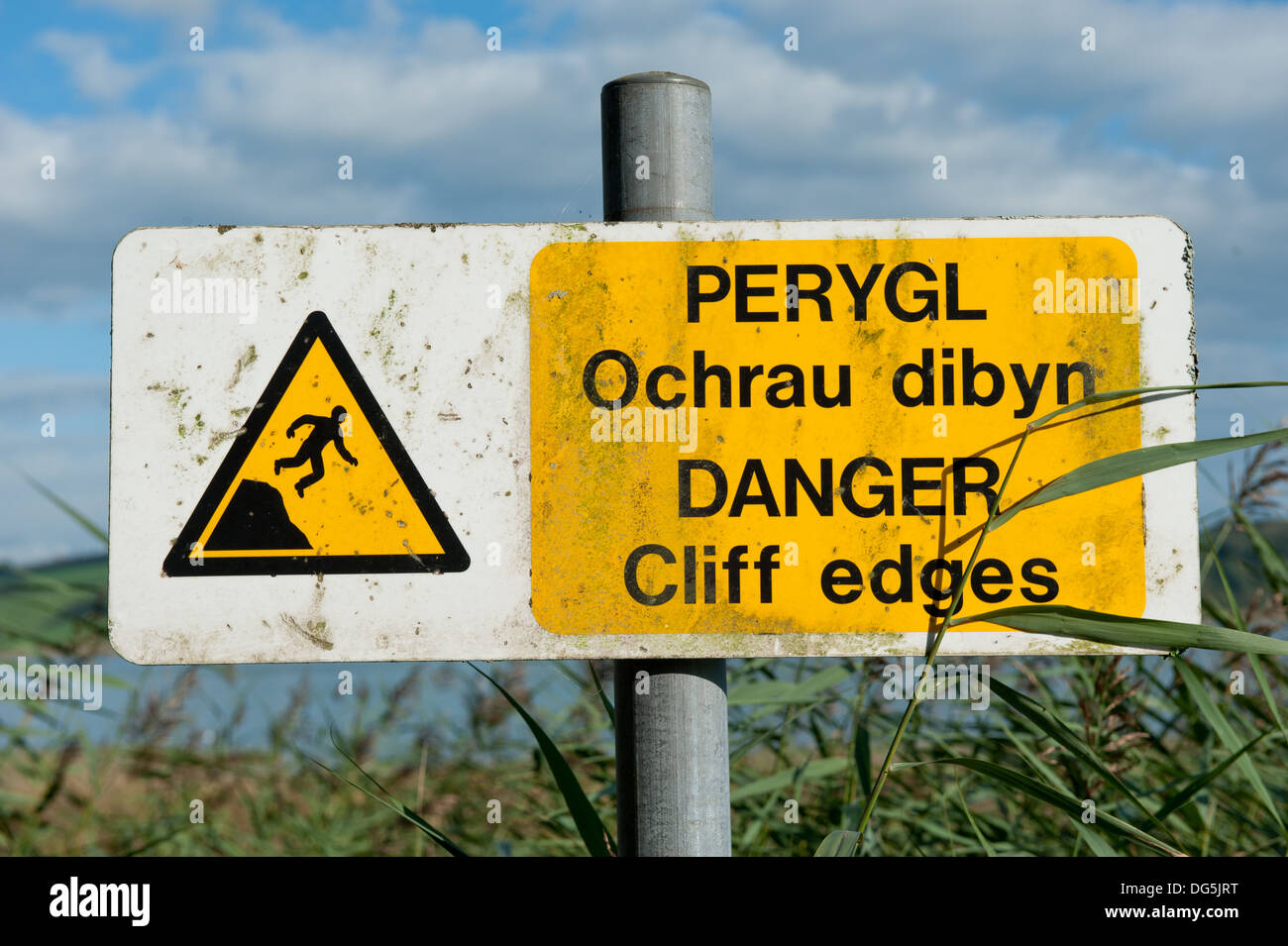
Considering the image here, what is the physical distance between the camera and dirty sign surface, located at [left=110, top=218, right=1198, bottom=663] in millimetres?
1102

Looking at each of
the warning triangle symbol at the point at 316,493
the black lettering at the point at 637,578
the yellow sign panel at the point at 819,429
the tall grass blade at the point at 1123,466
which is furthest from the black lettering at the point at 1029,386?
the warning triangle symbol at the point at 316,493

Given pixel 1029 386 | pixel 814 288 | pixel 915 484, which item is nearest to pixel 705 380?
pixel 814 288

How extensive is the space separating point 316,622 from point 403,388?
285mm

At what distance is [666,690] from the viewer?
1091mm

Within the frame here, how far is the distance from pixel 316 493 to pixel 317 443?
0.19 ft

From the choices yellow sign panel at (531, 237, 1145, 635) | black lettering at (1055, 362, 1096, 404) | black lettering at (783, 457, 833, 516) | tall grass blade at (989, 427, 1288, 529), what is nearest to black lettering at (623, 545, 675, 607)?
yellow sign panel at (531, 237, 1145, 635)

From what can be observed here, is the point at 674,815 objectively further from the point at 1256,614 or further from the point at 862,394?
the point at 1256,614

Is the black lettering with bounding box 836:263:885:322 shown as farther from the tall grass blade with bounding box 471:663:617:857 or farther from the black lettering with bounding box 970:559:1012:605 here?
the tall grass blade with bounding box 471:663:617:857

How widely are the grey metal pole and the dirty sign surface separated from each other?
37 mm

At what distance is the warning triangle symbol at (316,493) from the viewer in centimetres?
112

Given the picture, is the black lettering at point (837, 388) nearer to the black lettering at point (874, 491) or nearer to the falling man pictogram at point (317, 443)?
the black lettering at point (874, 491)

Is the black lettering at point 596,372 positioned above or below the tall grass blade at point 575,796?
above

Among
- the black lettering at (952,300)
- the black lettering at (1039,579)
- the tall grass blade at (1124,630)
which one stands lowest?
the tall grass blade at (1124,630)
